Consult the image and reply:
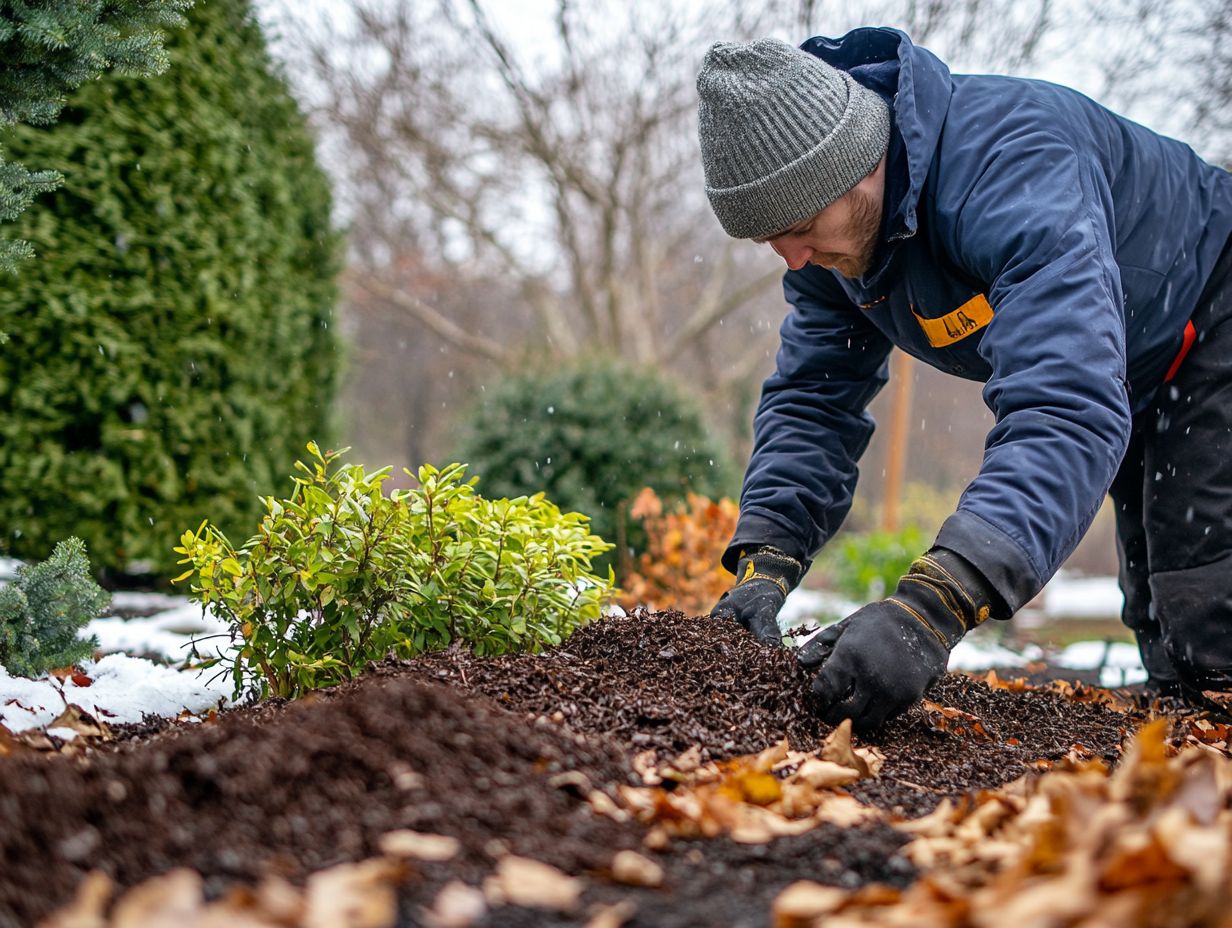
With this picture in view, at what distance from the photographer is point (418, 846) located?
1170mm

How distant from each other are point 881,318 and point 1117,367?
874 mm

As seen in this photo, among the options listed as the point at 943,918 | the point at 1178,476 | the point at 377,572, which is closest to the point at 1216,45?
the point at 1178,476

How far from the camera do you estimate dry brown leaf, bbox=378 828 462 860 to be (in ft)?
3.84

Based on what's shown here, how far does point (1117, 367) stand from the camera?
6.66ft

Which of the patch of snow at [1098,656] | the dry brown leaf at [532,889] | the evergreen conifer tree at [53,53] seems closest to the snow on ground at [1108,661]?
the patch of snow at [1098,656]

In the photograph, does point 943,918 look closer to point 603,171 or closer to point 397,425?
point 603,171

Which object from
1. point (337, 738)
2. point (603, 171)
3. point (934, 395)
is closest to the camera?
point (337, 738)

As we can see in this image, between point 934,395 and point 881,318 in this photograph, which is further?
point 934,395

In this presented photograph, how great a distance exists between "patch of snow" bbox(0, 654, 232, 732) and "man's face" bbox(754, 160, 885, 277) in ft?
6.03

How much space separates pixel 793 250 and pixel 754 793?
5.08 ft

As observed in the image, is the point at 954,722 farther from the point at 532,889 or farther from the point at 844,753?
the point at 532,889

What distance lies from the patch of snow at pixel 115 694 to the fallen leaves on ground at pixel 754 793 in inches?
50.9

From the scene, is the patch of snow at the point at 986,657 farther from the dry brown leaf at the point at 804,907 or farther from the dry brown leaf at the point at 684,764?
the dry brown leaf at the point at 804,907

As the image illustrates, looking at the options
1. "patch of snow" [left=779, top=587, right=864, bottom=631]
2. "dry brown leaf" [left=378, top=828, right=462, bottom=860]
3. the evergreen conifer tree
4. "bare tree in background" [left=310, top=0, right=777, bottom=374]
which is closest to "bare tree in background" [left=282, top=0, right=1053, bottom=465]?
"bare tree in background" [left=310, top=0, right=777, bottom=374]
